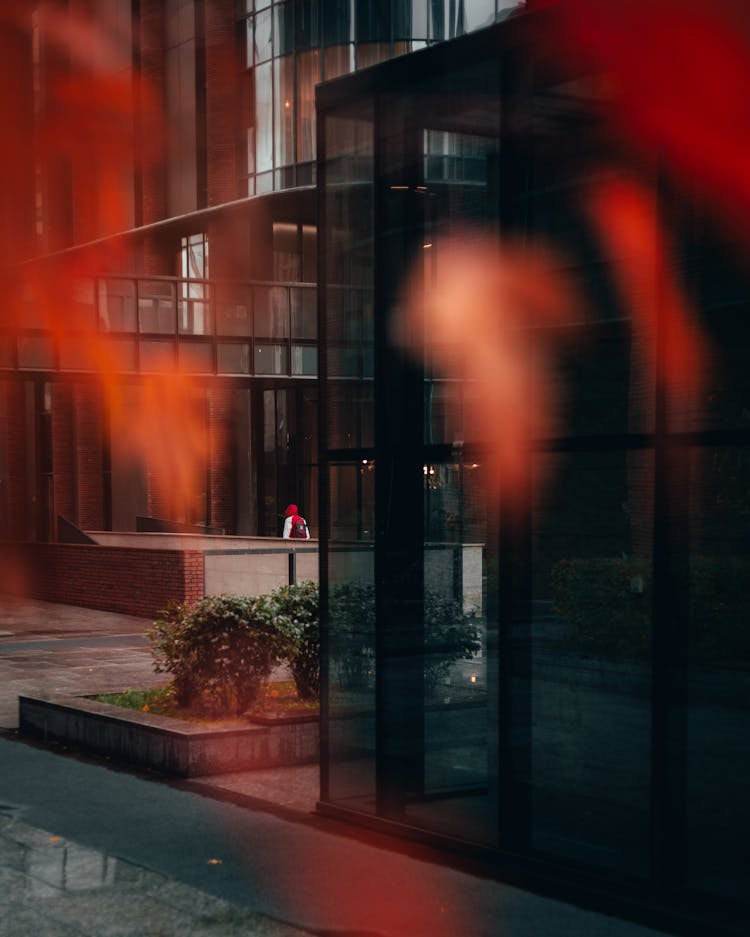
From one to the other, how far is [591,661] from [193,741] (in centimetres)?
376

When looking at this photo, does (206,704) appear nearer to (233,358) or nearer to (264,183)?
(233,358)

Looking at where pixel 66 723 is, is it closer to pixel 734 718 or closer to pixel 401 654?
pixel 401 654

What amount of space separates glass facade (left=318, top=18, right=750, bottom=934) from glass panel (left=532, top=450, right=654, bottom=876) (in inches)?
0.6

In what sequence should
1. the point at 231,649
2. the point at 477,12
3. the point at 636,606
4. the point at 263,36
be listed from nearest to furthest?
the point at 636,606, the point at 231,649, the point at 477,12, the point at 263,36

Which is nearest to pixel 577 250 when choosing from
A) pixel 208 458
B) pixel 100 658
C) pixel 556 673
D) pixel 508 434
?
pixel 508 434

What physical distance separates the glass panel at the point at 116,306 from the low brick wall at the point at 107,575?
4880 mm

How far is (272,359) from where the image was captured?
3228 cm

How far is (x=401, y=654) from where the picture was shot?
9.08 metres

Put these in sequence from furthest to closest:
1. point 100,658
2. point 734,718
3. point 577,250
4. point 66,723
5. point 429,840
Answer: point 100,658
point 66,723
point 429,840
point 577,250
point 734,718

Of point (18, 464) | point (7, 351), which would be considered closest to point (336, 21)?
point (7, 351)

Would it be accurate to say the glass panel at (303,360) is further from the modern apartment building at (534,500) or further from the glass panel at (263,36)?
the modern apartment building at (534,500)

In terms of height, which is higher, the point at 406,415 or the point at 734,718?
the point at 406,415

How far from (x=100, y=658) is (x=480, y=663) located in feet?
37.0

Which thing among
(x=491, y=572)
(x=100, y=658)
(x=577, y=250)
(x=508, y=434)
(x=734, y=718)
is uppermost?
(x=577, y=250)
